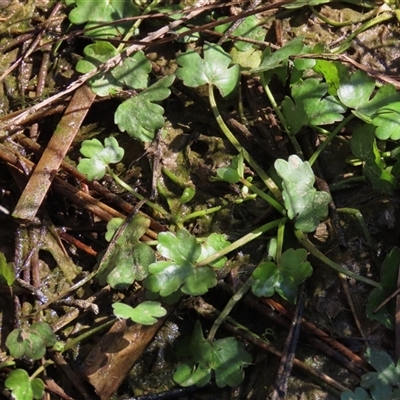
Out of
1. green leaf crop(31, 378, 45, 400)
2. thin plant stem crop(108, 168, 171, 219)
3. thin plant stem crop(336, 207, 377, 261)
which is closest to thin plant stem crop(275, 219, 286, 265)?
thin plant stem crop(336, 207, 377, 261)

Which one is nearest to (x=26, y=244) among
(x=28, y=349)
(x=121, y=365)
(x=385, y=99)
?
(x=28, y=349)

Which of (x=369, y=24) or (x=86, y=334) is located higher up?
(x=369, y=24)

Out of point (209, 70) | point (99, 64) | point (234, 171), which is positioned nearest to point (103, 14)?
point (99, 64)

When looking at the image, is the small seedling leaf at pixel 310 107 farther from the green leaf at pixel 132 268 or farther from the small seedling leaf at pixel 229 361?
the small seedling leaf at pixel 229 361

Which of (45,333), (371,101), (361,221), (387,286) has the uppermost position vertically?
(371,101)

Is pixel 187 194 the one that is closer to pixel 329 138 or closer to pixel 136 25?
pixel 329 138

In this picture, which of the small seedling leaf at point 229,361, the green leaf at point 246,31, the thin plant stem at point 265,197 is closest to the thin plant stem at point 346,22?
the green leaf at point 246,31

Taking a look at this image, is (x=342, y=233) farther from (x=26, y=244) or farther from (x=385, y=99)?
(x=26, y=244)
